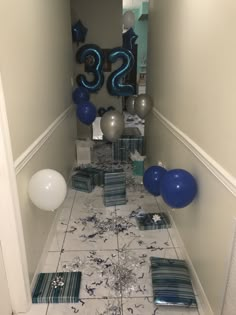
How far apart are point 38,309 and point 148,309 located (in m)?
0.71

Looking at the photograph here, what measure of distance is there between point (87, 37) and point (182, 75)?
10.7 feet

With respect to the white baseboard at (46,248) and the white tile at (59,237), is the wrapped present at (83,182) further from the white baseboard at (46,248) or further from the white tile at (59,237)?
the white tile at (59,237)

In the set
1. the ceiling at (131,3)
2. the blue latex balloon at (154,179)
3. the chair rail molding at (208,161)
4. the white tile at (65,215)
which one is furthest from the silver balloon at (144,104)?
the ceiling at (131,3)

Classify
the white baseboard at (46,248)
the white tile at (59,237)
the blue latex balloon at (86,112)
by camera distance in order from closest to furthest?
1. the white baseboard at (46,248)
2. the white tile at (59,237)
3. the blue latex balloon at (86,112)

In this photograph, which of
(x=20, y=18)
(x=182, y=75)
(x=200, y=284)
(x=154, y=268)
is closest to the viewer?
(x=20, y=18)

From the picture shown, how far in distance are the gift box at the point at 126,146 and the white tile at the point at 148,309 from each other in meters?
2.62

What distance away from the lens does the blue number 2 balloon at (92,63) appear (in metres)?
4.36

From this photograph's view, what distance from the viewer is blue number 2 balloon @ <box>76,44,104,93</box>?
171 inches

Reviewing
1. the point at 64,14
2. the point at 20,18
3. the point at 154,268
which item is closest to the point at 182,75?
the point at 20,18

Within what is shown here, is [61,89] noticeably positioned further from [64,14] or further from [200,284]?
[200,284]

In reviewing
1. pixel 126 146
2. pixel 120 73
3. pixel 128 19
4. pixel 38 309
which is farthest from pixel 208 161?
pixel 128 19

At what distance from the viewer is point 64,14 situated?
3.33m

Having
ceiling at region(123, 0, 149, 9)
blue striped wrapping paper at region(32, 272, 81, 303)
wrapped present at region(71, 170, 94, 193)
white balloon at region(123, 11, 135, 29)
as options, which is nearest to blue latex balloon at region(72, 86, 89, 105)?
wrapped present at region(71, 170, 94, 193)

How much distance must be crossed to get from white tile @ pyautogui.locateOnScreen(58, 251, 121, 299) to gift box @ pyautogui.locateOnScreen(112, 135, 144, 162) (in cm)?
216
